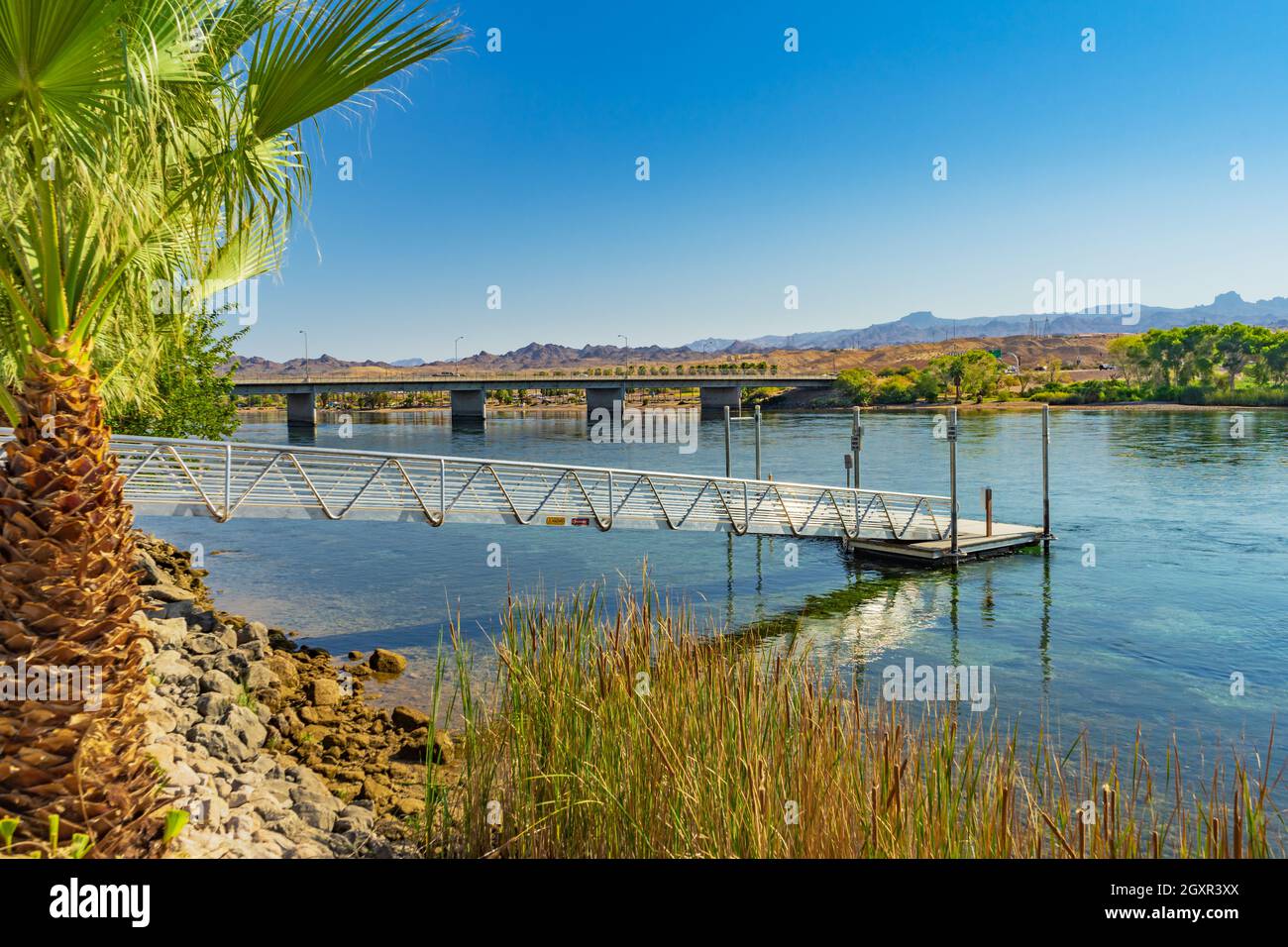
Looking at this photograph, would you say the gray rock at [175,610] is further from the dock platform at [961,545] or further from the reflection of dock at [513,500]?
the dock platform at [961,545]

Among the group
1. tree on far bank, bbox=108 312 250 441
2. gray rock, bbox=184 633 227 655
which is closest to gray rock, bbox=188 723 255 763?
gray rock, bbox=184 633 227 655

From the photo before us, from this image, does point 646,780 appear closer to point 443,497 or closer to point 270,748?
point 270,748

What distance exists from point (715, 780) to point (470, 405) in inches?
3928

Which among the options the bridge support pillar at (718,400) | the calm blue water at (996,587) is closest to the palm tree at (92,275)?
the calm blue water at (996,587)

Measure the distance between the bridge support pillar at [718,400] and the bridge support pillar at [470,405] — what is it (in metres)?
25.7

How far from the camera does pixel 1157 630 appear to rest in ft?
68.8

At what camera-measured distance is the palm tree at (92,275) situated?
495cm

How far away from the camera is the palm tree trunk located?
502 cm

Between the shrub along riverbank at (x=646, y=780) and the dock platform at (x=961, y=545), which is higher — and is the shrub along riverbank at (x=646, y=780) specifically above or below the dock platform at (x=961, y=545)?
above

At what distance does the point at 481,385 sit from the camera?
94.9 meters

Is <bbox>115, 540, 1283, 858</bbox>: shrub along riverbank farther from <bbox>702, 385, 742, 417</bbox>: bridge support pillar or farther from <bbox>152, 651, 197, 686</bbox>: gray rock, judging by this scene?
<bbox>702, 385, 742, 417</bbox>: bridge support pillar

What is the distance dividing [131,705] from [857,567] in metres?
24.6
